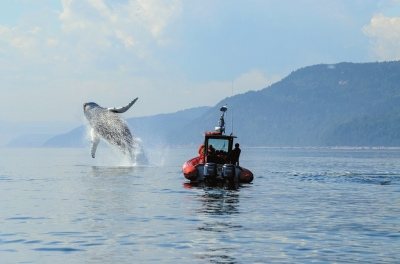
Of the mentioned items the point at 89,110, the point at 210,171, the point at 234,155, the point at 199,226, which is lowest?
the point at 199,226

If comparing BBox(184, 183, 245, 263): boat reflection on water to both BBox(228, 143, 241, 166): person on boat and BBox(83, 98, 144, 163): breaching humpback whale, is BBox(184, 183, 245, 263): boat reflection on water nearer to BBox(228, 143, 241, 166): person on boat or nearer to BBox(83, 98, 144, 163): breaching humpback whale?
BBox(228, 143, 241, 166): person on boat

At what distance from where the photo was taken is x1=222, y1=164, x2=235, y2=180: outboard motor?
46.6m

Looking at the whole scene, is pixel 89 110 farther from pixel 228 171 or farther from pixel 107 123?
pixel 228 171

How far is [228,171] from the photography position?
4659cm

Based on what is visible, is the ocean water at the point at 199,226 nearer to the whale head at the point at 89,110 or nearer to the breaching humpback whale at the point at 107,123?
the whale head at the point at 89,110

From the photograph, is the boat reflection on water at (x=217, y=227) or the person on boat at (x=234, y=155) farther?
the person on boat at (x=234, y=155)

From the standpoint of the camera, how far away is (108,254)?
21.2m

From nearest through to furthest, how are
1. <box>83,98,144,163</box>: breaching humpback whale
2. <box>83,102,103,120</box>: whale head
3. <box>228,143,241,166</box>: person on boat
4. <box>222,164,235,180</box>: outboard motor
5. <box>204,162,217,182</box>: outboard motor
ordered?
1. <box>222,164,235,180</box>: outboard motor
2. <box>204,162,217,182</box>: outboard motor
3. <box>228,143,241,166</box>: person on boat
4. <box>83,102,103,120</box>: whale head
5. <box>83,98,144,163</box>: breaching humpback whale

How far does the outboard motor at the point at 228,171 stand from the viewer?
1834 inches

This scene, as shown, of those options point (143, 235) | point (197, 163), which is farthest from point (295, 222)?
point (197, 163)

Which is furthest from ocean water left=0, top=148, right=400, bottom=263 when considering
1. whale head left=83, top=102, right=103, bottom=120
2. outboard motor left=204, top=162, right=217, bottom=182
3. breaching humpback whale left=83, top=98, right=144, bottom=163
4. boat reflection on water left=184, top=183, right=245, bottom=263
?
breaching humpback whale left=83, top=98, right=144, bottom=163

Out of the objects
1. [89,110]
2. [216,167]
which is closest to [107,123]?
[89,110]

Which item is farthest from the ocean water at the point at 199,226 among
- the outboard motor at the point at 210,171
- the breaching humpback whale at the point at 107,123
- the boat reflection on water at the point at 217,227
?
the breaching humpback whale at the point at 107,123

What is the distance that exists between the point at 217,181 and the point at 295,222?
19.4m
